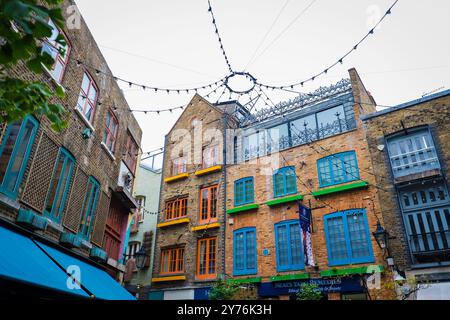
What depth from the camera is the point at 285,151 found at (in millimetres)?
17578

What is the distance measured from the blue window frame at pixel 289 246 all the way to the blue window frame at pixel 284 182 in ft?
5.21

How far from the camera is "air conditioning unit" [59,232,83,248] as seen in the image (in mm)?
9320

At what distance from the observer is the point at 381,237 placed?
13.0 meters

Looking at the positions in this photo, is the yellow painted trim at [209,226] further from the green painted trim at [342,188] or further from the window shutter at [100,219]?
the window shutter at [100,219]

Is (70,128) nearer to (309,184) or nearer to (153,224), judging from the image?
(309,184)

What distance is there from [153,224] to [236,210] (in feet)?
28.5

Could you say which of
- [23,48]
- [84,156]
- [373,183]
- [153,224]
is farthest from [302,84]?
[153,224]

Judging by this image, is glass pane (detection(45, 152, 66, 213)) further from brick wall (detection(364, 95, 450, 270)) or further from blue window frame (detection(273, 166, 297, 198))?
brick wall (detection(364, 95, 450, 270))

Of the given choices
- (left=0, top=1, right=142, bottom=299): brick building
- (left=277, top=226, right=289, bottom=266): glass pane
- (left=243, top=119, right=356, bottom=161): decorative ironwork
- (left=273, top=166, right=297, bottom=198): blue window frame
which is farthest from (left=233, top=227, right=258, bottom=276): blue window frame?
(left=0, top=1, right=142, bottom=299): brick building

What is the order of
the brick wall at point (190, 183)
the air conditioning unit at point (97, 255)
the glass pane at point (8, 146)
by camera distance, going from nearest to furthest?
the glass pane at point (8, 146) → the air conditioning unit at point (97, 255) → the brick wall at point (190, 183)

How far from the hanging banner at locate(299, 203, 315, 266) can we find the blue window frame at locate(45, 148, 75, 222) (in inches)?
355

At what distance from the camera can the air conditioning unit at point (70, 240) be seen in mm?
9320

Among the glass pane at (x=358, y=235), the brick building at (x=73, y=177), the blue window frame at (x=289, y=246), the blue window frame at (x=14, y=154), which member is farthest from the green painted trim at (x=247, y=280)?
the blue window frame at (x=14, y=154)

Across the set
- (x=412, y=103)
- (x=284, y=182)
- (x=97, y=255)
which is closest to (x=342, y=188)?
(x=284, y=182)
